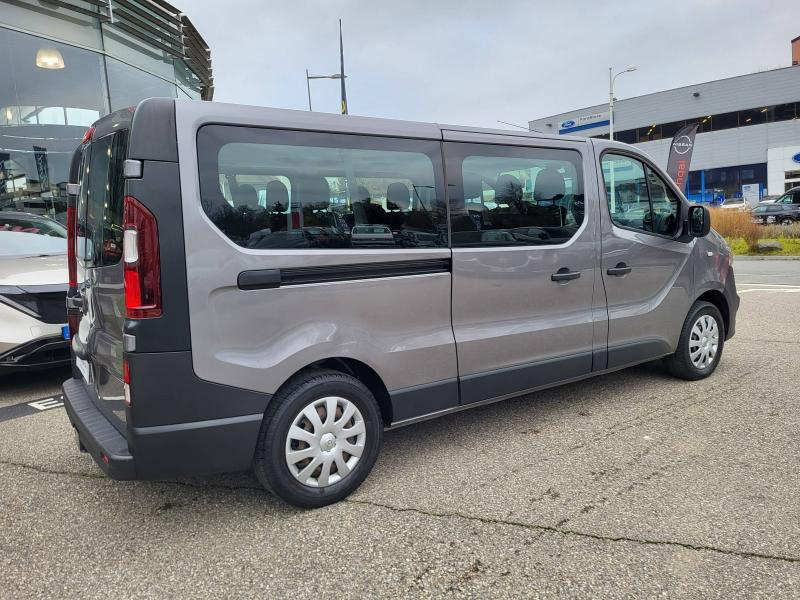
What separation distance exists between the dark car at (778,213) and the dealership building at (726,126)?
16.8 m

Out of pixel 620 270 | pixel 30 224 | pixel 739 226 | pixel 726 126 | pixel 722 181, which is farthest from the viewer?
pixel 722 181

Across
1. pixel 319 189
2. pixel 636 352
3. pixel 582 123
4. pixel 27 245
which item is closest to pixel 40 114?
pixel 27 245

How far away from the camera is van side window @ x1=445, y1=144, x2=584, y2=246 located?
10.8ft

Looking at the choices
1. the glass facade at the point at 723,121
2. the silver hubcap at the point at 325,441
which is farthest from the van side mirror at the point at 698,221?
the glass facade at the point at 723,121

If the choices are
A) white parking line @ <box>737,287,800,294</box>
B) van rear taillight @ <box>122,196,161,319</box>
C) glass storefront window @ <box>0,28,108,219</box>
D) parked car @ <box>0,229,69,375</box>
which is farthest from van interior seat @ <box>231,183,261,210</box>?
glass storefront window @ <box>0,28,108,219</box>

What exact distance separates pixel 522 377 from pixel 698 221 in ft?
6.84

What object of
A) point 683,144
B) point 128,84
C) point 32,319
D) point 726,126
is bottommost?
point 32,319

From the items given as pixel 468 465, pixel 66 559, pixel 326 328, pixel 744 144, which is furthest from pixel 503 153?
pixel 744 144

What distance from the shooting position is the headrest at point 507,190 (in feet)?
11.3

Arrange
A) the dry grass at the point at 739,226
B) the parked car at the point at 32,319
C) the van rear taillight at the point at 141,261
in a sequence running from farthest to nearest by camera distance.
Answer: the dry grass at the point at 739,226 → the parked car at the point at 32,319 → the van rear taillight at the point at 141,261

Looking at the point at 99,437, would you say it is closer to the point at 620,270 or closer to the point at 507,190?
the point at 507,190

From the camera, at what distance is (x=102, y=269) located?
2.71m

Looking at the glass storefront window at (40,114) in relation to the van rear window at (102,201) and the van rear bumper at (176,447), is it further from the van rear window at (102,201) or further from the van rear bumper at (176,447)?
the van rear bumper at (176,447)

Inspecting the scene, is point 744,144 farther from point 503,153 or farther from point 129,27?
point 503,153
